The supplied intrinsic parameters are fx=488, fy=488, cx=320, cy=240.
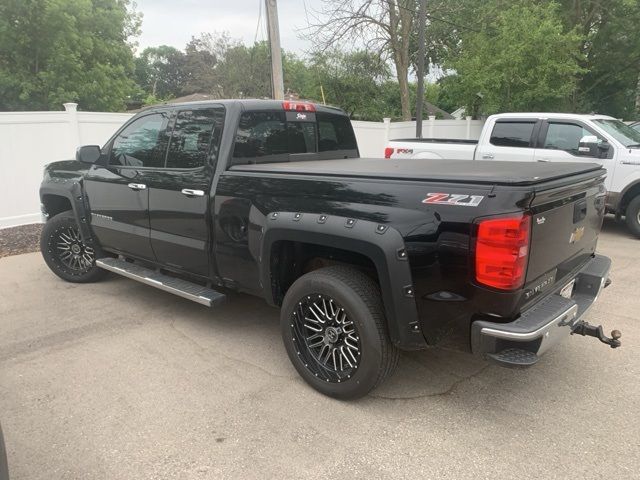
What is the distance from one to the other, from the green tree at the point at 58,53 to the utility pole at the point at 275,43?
19.8 m

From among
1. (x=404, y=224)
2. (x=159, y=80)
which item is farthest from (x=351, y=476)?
(x=159, y=80)

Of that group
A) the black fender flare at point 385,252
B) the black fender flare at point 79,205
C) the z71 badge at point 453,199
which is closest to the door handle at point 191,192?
the black fender flare at point 385,252

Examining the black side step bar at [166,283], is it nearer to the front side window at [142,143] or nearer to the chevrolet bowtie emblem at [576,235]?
the front side window at [142,143]

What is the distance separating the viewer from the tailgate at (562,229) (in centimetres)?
263

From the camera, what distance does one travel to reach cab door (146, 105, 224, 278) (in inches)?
152

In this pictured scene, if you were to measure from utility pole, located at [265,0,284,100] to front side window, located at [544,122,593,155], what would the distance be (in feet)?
16.2

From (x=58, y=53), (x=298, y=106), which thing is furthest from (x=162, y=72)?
(x=298, y=106)

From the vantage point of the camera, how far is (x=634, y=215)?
7.42 metres

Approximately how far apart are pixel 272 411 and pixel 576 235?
2261 millimetres

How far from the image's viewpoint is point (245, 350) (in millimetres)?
3975

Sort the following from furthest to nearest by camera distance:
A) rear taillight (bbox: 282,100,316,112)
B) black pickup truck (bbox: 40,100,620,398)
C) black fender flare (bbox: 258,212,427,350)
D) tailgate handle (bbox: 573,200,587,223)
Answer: rear taillight (bbox: 282,100,316,112)
tailgate handle (bbox: 573,200,587,223)
black fender flare (bbox: 258,212,427,350)
black pickup truck (bbox: 40,100,620,398)

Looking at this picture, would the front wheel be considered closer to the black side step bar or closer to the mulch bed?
the black side step bar

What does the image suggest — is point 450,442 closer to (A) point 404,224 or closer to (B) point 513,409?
(B) point 513,409

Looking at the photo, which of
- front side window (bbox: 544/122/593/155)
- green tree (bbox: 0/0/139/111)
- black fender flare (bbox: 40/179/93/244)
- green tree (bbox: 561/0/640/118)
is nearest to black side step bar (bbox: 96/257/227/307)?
black fender flare (bbox: 40/179/93/244)
